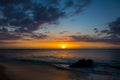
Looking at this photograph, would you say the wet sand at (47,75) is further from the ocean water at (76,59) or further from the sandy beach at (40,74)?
the ocean water at (76,59)

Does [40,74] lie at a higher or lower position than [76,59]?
lower

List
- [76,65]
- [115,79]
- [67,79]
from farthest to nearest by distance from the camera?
[76,65], [115,79], [67,79]

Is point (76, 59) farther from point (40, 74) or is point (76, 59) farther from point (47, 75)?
point (47, 75)

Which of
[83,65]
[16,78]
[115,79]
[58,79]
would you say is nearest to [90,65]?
[83,65]

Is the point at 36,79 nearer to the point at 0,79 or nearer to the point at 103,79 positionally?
the point at 0,79

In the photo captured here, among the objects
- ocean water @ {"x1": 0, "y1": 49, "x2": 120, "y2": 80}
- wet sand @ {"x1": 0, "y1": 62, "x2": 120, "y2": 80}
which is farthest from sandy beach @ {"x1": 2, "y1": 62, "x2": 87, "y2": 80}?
ocean water @ {"x1": 0, "y1": 49, "x2": 120, "y2": 80}

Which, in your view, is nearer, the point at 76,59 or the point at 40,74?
the point at 40,74

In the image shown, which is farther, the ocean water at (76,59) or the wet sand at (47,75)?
the ocean water at (76,59)

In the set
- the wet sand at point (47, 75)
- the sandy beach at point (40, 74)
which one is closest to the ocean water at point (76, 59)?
the wet sand at point (47, 75)

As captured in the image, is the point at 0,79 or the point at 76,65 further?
the point at 76,65

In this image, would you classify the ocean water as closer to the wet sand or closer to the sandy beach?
the wet sand

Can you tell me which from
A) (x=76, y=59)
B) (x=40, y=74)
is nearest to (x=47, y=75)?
(x=40, y=74)

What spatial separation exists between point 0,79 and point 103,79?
38.0 ft

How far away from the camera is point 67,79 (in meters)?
19.6
